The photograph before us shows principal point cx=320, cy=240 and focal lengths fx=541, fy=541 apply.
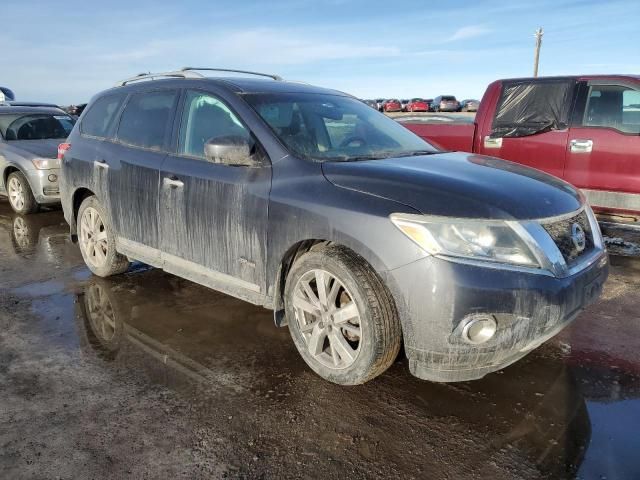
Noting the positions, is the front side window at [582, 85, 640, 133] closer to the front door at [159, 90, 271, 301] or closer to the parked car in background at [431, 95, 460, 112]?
the front door at [159, 90, 271, 301]

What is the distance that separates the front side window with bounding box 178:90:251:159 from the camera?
12.1ft

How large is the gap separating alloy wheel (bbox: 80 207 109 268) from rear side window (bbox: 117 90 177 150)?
0.86m

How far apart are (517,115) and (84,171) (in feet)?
16.5

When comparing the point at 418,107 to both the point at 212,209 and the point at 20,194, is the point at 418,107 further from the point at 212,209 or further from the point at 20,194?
the point at 212,209

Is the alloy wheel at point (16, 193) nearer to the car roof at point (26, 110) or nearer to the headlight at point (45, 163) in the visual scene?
the headlight at point (45, 163)

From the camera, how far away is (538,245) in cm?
268

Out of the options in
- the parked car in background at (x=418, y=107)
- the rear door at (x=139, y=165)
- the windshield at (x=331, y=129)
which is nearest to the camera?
the windshield at (x=331, y=129)

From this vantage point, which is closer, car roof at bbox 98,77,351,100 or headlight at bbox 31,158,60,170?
car roof at bbox 98,77,351,100

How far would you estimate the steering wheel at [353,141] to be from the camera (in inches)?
146

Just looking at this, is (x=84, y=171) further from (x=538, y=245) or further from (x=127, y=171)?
(x=538, y=245)

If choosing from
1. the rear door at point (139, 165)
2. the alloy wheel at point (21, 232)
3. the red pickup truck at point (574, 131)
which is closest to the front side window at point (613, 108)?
the red pickup truck at point (574, 131)

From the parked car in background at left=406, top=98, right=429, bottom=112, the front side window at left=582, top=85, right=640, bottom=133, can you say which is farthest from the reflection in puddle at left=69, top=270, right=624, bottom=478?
the parked car in background at left=406, top=98, right=429, bottom=112

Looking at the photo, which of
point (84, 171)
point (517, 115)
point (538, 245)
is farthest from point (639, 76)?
point (84, 171)

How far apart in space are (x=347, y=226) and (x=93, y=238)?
3.18m
